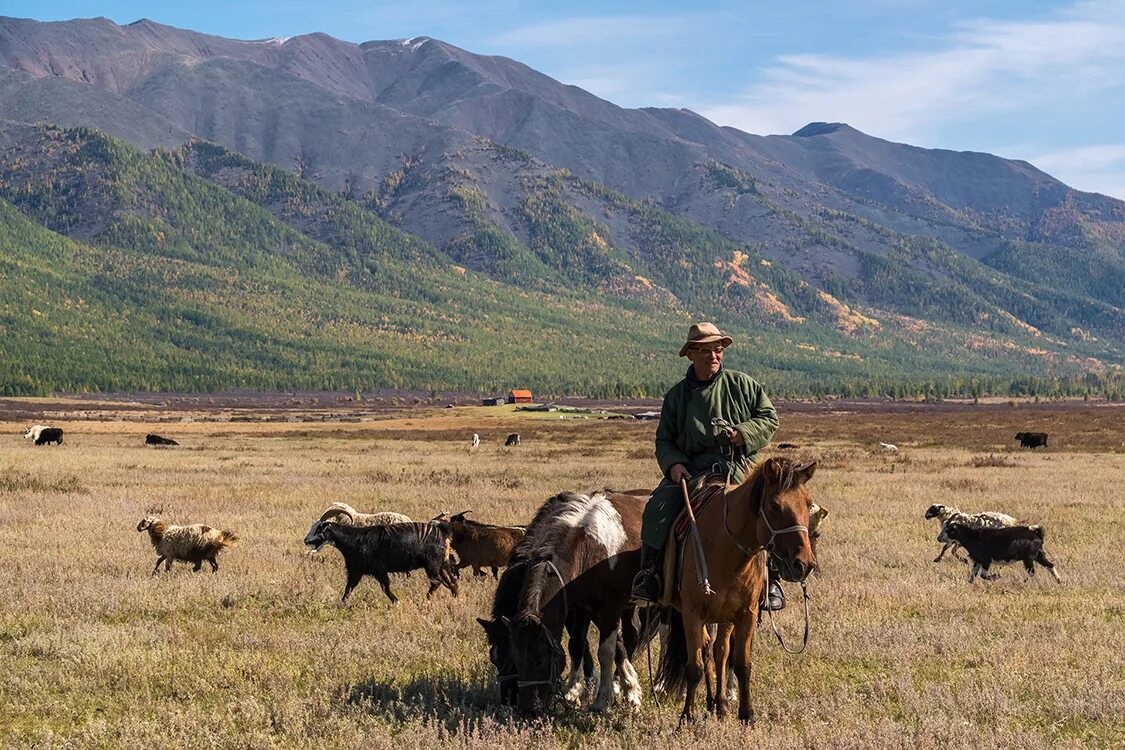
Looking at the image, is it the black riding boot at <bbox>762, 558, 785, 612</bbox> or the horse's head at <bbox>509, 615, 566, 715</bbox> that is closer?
the horse's head at <bbox>509, 615, 566, 715</bbox>

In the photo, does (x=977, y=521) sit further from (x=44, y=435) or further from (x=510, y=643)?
(x=44, y=435)

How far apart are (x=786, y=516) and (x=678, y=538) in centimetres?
141

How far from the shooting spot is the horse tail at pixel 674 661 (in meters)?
10.3

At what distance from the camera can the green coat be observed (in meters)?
9.95

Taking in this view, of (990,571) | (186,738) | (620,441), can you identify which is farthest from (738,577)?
(620,441)

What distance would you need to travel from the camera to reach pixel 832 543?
66.9ft

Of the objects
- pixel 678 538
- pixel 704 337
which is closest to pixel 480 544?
pixel 678 538

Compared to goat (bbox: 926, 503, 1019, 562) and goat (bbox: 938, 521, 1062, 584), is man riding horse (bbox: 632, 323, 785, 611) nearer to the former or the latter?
goat (bbox: 938, 521, 1062, 584)

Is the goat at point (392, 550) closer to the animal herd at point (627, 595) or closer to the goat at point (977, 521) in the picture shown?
the animal herd at point (627, 595)

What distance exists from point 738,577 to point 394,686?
12.9 feet

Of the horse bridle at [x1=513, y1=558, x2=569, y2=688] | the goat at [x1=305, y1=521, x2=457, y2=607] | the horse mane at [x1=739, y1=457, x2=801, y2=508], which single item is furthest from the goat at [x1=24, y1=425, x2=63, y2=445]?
the horse mane at [x1=739, y1=457, x2=801, y2=508]

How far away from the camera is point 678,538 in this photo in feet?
31.6

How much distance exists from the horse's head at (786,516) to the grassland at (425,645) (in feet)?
5.11

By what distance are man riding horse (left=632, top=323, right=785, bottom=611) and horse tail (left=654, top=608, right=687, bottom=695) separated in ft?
1.60
